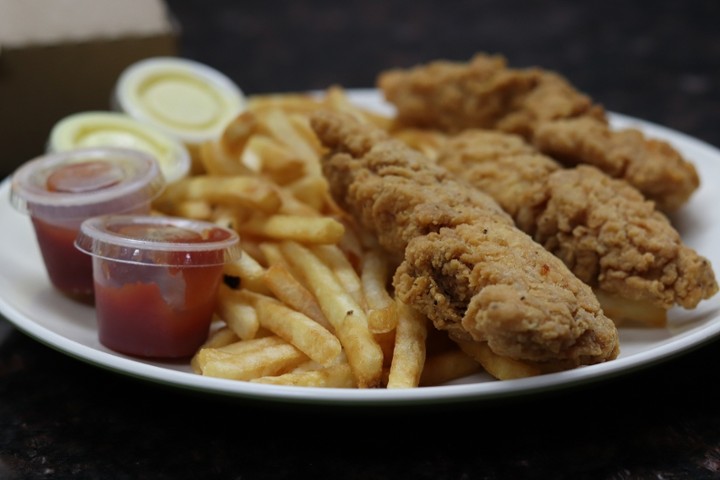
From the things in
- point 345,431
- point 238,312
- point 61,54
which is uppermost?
point 61,54

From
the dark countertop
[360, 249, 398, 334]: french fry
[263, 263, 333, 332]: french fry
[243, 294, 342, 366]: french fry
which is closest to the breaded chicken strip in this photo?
the dark countertop

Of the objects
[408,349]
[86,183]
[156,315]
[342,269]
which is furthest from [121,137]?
[408,349]

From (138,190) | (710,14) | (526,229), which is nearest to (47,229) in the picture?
(138,190)

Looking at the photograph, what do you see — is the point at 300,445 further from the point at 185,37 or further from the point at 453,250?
the point at 185,37

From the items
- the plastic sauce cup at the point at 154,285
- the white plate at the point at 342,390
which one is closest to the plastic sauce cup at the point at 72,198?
the white plate at the point at 342,390

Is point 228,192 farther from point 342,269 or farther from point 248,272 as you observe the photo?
point 342,269

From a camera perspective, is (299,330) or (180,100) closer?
(299,330)

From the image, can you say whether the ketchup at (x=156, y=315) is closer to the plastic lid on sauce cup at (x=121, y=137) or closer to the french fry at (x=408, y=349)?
the french fry at (x=408, y=349)
